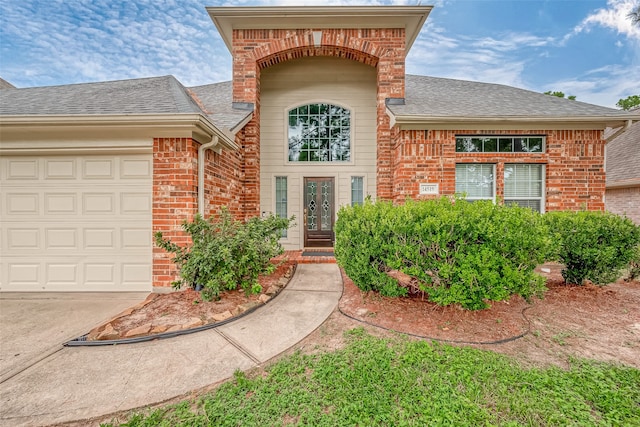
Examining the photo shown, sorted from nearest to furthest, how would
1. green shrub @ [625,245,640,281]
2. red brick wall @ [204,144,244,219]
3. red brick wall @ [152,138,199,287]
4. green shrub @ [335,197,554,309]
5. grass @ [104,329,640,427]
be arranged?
grass @ [104,329,640,427] < green shrub @ [335,197,554,309] < red brick wall @ [152,138,199,287] < green shrub @ [625,245,640,281] < red brick wall @ [204,144,244,219]

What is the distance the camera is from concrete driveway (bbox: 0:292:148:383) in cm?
259

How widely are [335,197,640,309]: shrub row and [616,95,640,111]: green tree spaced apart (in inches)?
1036

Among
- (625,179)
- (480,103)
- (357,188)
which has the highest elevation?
(480,103)

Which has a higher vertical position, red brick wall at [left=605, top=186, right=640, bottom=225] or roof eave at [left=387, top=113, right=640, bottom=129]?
roof eave at [left=387, top=113, right=640, bottom=129]

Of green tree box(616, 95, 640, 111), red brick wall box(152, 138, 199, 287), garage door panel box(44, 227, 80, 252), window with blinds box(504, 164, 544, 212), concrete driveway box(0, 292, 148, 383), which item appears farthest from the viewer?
green tree box(616, 95, 640, 111)

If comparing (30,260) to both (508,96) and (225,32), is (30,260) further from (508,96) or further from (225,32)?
(508,96)

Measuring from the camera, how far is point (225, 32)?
6.82 m

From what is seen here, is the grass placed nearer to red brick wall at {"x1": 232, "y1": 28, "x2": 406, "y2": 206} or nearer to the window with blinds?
the window with blinds

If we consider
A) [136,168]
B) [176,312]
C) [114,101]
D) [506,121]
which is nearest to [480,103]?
[506,121]

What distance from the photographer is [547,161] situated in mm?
6020

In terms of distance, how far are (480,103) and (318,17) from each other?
15.1 ft

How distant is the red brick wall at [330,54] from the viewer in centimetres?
665

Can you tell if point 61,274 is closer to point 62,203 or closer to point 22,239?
point 22,239

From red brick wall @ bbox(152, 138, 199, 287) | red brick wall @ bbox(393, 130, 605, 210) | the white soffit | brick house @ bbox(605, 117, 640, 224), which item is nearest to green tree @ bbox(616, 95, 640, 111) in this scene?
brick house @ bbox(605, 117, 640, 224)
